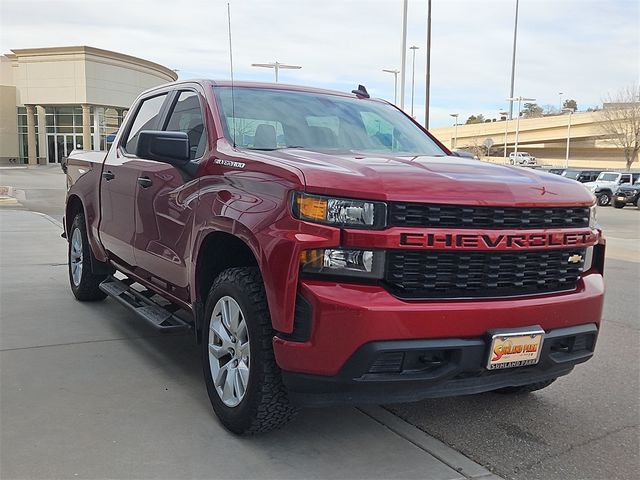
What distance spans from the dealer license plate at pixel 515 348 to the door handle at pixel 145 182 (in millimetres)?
2624

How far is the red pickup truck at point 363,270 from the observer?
285 centimetres

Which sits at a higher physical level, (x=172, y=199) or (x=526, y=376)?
(x=172, y=199)

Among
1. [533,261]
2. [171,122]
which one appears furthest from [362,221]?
[171,122]

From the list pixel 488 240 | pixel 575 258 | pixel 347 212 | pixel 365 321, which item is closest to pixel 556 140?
pixel 575 258

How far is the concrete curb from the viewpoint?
3131 millimetres

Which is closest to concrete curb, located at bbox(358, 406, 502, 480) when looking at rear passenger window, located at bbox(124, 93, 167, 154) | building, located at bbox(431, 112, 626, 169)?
rear passenger window, located at bbox(124, 93, 167, 154)

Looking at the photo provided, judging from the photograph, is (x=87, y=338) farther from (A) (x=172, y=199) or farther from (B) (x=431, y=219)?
(B) (x=431, y=219)

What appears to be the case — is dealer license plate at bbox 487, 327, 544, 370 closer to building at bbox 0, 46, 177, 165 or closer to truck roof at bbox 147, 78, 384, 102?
truck roof at bbox 147, 78, 384, 102

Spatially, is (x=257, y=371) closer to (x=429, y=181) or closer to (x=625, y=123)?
(x=429, y=181)

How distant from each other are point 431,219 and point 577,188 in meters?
1.07

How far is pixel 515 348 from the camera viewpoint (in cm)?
302

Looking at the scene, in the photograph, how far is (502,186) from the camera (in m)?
3.11

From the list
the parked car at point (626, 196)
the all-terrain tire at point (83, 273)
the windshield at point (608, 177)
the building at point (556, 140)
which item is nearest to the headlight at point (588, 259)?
the all-terrain tire at point (83, 273)

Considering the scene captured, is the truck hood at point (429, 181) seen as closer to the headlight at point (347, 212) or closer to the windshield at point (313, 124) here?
the headlight at point (347, 212)
